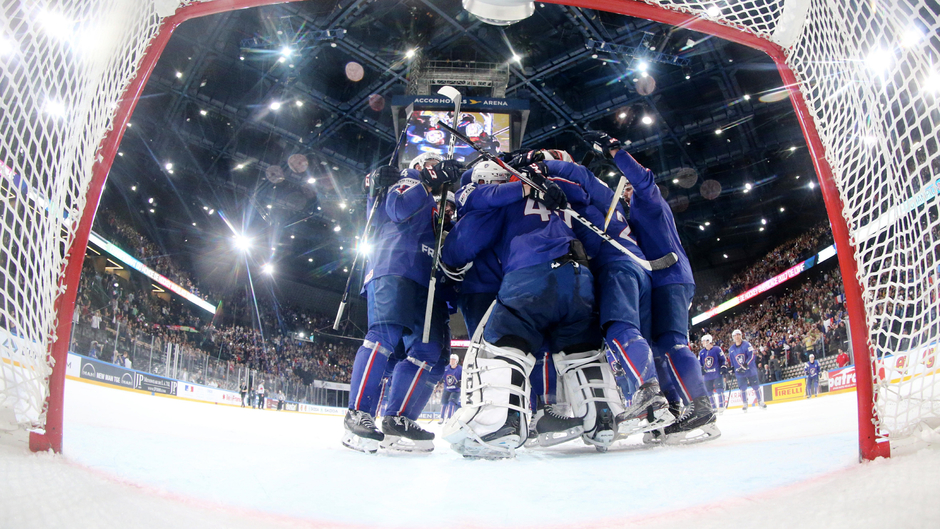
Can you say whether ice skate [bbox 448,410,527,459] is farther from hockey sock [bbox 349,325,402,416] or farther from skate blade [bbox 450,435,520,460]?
hockey sock [bbox 349,325,402,416]

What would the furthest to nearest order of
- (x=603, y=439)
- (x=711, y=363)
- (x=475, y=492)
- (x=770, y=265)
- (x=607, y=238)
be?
(x=770, y=265) < (x=711, y=363) < (x=607, y=238) < (x=603, y=439) < (x=475, y=492)

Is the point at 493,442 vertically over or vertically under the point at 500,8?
under

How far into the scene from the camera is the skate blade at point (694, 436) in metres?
2.27

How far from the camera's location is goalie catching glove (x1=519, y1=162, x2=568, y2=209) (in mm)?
2346

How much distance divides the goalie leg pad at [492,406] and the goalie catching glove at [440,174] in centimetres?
93

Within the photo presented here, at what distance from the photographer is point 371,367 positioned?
2.54 meters

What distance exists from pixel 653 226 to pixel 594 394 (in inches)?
39.5

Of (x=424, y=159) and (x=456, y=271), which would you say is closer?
(x=456, y=271)

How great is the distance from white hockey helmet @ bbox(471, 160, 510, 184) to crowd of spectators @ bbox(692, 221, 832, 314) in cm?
1465

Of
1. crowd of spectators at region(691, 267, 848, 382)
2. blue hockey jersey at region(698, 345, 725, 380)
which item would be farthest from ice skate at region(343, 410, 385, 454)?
crowd of spectators at region(691, 267, 848, 382)

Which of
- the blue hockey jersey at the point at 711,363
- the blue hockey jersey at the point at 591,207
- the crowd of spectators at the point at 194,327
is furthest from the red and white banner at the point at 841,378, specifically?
the crowd of spectators at the point at 194,327

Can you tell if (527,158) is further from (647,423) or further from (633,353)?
(647,423)

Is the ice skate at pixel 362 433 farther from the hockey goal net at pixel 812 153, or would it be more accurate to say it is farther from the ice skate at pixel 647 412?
the hockey goal net at pixel 812 153

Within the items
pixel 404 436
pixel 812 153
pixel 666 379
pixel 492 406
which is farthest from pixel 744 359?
pixel 812 153
